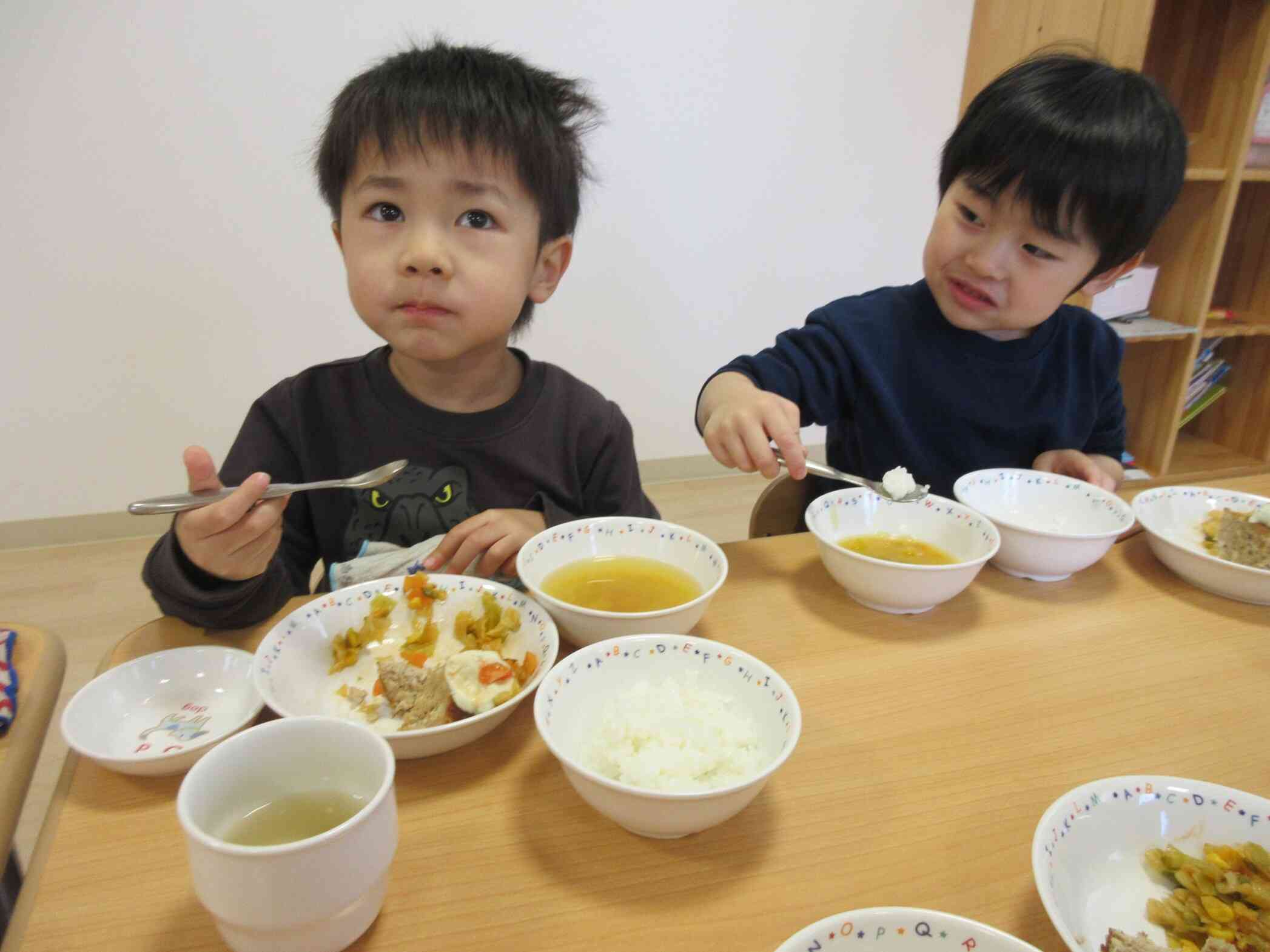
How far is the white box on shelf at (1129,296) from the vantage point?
229cm

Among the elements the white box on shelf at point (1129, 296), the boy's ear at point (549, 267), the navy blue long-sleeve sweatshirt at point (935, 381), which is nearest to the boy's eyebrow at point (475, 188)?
the boy's ear at point (549, 267)

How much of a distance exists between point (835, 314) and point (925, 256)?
0.17 meters

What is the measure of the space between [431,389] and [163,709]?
1.77ft

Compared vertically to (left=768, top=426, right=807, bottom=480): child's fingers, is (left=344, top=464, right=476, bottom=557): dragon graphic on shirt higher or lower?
lower

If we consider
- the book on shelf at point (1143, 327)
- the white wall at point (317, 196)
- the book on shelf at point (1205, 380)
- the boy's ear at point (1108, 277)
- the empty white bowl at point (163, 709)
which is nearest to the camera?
the empty white bowl at point (163, 709)

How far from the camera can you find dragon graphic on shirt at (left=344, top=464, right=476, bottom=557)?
3.38 feet

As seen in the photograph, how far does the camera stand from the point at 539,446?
42.6 inches

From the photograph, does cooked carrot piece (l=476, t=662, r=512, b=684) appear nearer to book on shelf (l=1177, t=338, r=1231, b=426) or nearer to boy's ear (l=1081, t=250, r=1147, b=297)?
boy's ear (l=1081, t=250, r=1147, b=297)

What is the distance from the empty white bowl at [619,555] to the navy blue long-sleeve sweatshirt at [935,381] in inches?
17.2

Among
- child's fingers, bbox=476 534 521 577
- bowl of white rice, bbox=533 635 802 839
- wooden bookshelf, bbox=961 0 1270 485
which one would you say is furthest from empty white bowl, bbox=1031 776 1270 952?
wooden bookshelf, bbox=961 0 1270 485

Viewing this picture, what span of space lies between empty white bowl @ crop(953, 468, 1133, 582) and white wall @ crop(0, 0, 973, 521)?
64.1 inches

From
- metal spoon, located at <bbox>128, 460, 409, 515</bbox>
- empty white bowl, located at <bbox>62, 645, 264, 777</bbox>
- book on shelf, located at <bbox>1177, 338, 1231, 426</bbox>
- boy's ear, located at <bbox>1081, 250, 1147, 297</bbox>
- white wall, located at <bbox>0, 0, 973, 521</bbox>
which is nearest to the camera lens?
empty white bowl, located at <bbox>62, 645, 264, 777</bbox>

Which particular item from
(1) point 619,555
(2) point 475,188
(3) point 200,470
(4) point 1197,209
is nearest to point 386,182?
(2) point 475,188

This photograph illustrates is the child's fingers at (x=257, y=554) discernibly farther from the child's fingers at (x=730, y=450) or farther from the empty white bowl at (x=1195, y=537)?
the empty white bowl at (x=1195, y=537)
